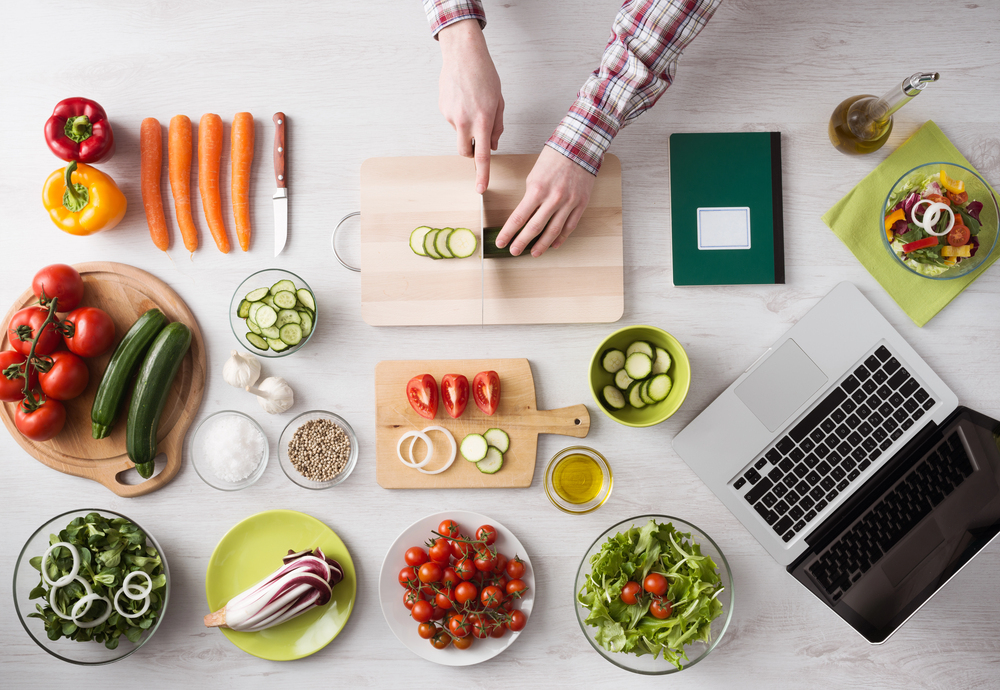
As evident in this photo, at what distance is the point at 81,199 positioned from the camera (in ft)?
5.82

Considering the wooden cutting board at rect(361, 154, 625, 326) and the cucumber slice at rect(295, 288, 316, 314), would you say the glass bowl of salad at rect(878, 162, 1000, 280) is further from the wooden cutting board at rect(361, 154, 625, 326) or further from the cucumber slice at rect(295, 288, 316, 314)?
the cucumber slice at rect(295, 288, 316, 314)

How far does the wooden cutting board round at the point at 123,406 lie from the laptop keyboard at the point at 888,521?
6.29ft

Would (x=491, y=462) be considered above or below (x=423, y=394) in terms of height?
below

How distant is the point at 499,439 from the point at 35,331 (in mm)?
1372

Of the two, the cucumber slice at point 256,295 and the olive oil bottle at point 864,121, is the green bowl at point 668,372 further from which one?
the cucumber slice at point 256,295

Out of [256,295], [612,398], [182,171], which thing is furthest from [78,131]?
[612,398]

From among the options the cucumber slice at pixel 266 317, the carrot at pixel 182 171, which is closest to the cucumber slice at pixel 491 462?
the cucumber slice at pixel 266 317

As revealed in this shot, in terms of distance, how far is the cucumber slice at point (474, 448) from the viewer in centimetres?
178

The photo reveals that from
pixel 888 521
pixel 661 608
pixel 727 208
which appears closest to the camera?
pixel 661 608

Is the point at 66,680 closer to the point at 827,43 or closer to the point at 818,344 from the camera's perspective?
the point at 818,344

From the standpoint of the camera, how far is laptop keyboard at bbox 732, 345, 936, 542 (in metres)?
1.76

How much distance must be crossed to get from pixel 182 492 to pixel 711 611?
1584 millimetres

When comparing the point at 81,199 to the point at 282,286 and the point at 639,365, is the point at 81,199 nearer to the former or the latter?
the point at 282,286

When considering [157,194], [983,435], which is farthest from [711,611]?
[157,194]
